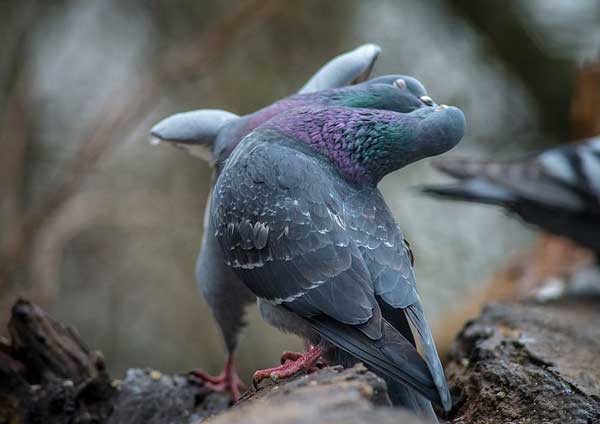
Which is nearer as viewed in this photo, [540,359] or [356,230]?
[356,230]

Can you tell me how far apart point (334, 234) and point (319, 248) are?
0.07m

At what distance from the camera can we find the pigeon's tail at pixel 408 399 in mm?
2502

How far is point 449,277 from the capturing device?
7.68 m

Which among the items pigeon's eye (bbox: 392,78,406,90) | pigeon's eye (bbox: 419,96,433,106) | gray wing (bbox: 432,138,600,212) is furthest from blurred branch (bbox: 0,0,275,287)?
pigeon's eye (bbox: 419,96,433,106)

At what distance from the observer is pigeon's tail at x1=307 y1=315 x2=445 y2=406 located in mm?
2324

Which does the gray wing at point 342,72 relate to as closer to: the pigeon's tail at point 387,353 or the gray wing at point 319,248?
the gray wing at point 319,248

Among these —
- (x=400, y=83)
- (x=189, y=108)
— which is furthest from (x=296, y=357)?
(x=189, y=108)

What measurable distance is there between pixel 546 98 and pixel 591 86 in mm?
2513

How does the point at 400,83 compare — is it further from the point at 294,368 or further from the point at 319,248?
the point at 294,368

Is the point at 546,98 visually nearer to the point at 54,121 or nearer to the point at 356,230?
the point at 54,121

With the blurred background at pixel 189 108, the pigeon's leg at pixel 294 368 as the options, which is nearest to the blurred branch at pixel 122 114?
the blurred background at pixel 189 108

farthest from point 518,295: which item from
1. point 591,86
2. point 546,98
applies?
point 546,98

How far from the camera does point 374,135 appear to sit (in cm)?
275

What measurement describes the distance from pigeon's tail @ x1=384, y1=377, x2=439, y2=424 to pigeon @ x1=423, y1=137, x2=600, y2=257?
257 cm
